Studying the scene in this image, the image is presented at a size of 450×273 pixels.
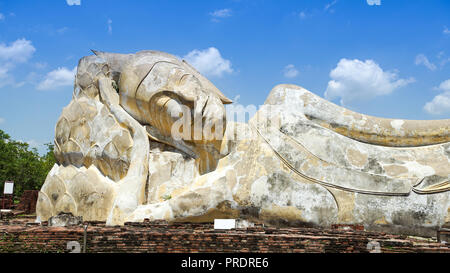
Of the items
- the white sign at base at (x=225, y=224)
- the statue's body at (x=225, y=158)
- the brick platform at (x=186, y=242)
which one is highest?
the statue's body at (x=225, y=158)

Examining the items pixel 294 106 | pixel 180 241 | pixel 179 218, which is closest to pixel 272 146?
pixel 294 106

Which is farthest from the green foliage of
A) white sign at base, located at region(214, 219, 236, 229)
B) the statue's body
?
white sign at base, located at region(214, 219, 236, 229)

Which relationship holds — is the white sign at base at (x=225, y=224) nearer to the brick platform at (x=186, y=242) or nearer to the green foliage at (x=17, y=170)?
the brick platform at (x=186, y=242)

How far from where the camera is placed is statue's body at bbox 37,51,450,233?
8109 millimetres

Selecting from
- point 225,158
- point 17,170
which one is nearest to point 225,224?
point 225,158

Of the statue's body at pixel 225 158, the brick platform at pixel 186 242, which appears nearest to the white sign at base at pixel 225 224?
the statue's body at pixel 225 158

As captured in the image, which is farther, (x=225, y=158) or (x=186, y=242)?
(x=225, y=158)

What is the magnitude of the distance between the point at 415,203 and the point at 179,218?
4.05 m

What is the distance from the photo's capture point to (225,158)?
8.98 m

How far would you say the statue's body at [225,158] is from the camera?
8.11 meters

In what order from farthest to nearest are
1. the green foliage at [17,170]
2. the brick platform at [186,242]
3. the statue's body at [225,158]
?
the green foliage at [17,170]
the statue's body at [225,158]
the brick platform at [186,242]

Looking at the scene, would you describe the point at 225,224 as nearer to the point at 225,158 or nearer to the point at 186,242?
the point at 186,242

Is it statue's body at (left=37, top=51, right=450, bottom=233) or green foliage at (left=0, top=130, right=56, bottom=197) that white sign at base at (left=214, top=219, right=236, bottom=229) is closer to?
statue's body at (left=37, top=51, right=450, bottom=233)
